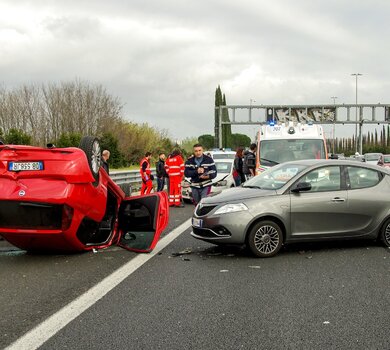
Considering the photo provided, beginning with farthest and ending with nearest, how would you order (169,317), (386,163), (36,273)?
(386,163) < (36,273) < (169,317)

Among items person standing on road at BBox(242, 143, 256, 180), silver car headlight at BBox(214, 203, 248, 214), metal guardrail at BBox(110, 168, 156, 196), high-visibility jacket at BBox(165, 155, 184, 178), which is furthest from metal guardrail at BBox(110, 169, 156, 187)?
silver car headlight at BBox(214, 203, 248, 214)

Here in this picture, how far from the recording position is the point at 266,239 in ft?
24.2

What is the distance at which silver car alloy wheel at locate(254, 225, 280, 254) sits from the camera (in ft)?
24.2

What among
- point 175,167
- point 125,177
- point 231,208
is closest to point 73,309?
point 231,208

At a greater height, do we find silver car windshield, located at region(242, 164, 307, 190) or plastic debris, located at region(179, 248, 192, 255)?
silver car windshield, located at region(242, 164, 307, 190)

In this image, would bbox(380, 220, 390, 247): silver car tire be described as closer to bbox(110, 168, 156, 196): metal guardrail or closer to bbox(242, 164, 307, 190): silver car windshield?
bbox(242, 164, 307, 190): silver car windshield

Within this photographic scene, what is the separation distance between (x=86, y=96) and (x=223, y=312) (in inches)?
1531

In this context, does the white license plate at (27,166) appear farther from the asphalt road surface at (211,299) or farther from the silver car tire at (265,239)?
the silver car tire at (265,239)

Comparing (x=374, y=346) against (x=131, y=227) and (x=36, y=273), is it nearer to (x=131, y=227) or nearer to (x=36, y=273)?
(x=36, y=273)

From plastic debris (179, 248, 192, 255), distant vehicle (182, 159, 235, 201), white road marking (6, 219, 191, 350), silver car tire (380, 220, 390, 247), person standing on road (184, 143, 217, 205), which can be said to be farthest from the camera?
distant vehicle (182, 159, 235, 201)

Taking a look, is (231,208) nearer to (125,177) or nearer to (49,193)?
(49,193)

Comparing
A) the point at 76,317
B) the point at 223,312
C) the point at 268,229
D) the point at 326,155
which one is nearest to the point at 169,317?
the point at 223,312

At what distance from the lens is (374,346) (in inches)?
154

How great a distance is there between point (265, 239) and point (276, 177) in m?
1.17
